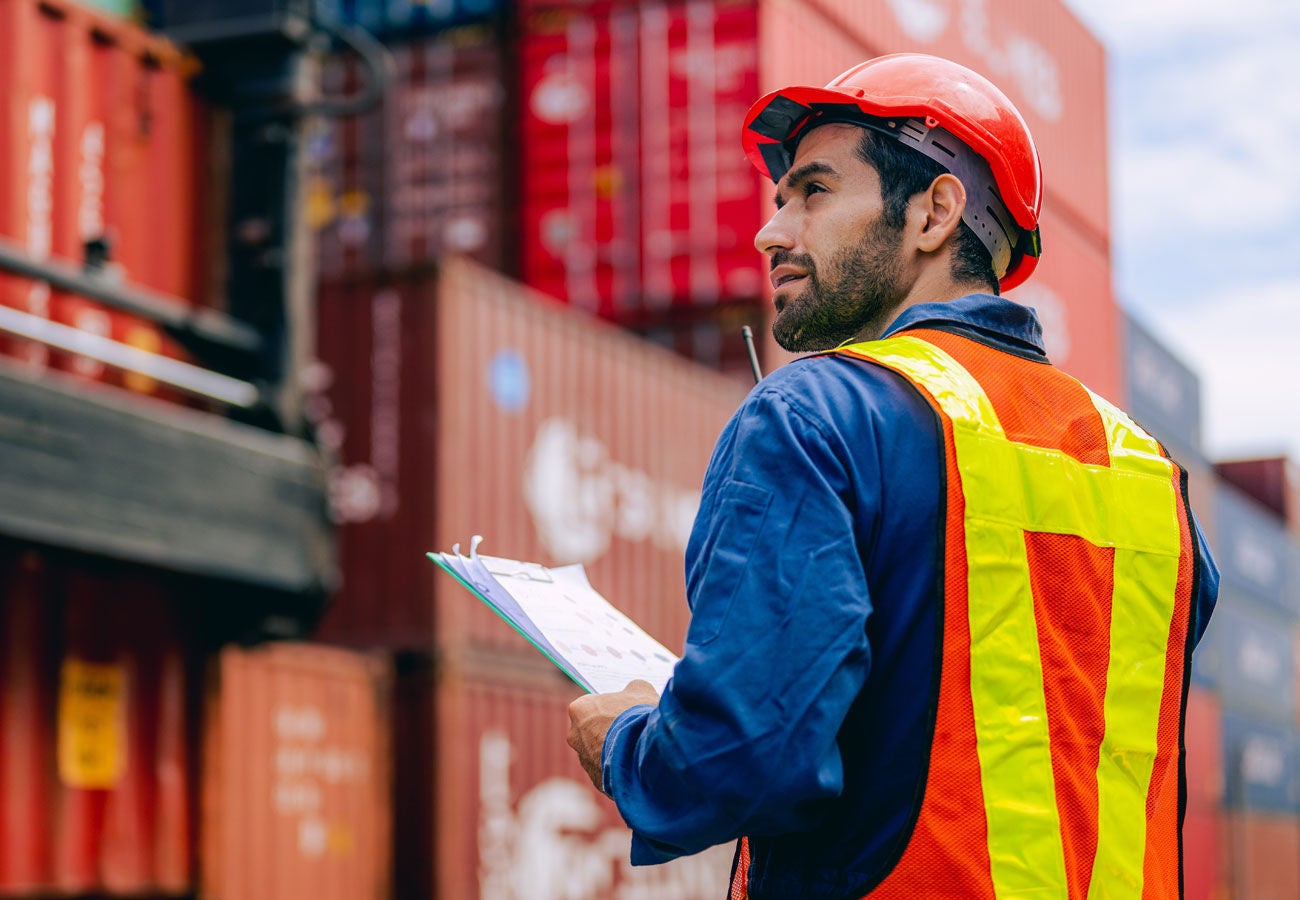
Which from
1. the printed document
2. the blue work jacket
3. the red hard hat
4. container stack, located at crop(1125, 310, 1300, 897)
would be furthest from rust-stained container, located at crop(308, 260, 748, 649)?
container stack, located at crop(1125, 310, 1300, 897)

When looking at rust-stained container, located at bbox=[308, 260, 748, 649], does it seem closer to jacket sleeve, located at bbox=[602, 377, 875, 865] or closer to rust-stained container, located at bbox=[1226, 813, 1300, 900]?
jacket sleeve, located at bbox=[602, 377, 875, 865]

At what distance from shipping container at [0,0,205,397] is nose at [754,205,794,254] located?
6.09 m

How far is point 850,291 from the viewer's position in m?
2.10

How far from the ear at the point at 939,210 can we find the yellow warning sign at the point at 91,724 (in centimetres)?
700

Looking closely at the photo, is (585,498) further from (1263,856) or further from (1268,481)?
(1268,481)

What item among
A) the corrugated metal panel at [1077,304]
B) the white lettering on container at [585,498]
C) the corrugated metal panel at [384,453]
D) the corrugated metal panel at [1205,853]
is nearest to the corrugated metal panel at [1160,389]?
the corrugated metal panel at [1077,304]

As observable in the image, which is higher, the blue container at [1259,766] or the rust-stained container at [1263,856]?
the blue container at [1259,766]

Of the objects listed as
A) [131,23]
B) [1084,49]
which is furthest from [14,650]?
[1084,49]

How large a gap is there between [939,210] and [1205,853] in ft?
86.3

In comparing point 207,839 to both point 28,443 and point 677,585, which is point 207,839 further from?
point 677,585

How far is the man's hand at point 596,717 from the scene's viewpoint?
1909 mm

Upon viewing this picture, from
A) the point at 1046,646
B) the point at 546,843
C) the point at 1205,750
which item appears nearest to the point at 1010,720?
the point at 1046,646

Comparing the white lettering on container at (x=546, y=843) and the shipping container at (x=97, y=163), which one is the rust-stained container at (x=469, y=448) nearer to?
the white lettering on container at (x=546, y=843)

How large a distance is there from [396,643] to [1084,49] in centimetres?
1785
